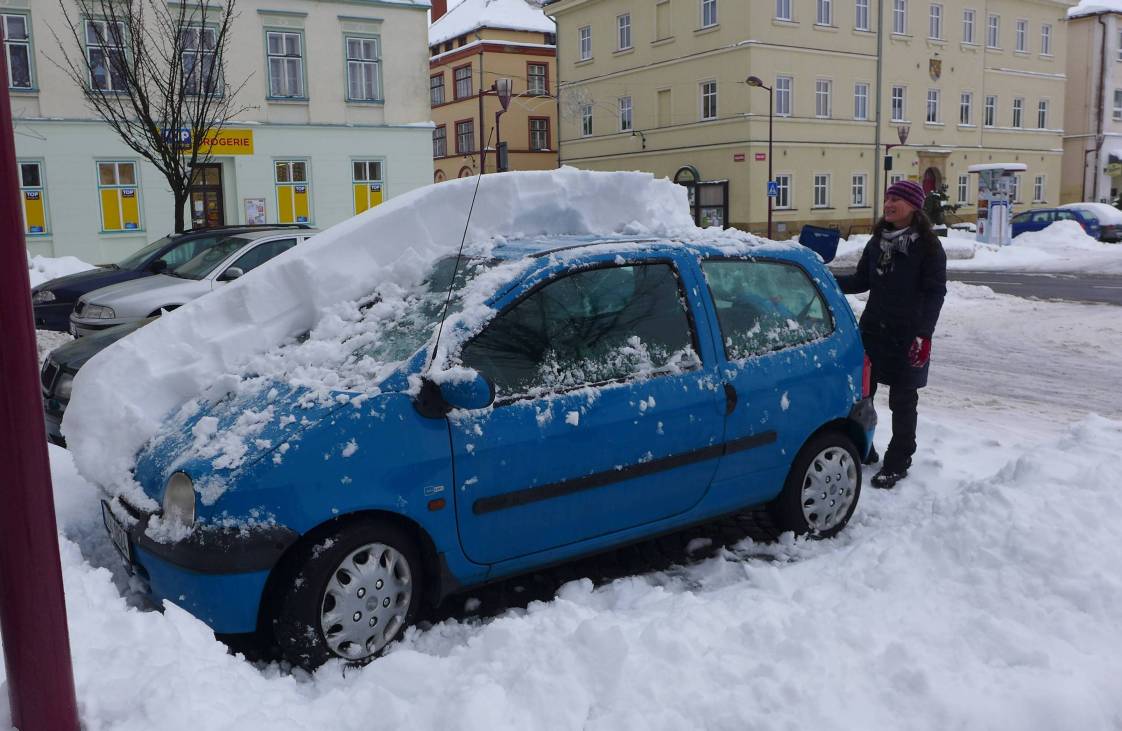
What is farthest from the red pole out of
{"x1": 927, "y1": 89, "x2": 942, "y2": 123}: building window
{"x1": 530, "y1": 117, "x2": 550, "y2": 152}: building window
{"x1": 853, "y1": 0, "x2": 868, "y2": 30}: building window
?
{"x1": 530, "y1": 117, "x2": 550, "y2": 152}: building window

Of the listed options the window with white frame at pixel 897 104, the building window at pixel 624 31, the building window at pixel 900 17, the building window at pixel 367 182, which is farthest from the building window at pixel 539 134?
the building window at pixel 367 182

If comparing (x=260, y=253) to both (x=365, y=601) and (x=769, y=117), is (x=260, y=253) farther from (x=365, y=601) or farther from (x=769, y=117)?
(x=769, y=117)

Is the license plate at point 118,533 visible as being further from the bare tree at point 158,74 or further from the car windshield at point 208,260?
the bare tree at point 158,74

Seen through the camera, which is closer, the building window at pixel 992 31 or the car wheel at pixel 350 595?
the car wheel at pixel 350 595

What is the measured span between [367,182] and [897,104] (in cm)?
2460

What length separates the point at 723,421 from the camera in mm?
4359

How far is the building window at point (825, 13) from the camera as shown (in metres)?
37.9

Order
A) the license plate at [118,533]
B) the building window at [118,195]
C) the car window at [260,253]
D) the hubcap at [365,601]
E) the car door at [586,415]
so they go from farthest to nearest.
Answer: the building window at [118,195], the car window at [260,253], the car door at [586,415], the license plate at [118,533], the hubcap at [365,601]

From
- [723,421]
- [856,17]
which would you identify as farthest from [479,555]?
[856,17]

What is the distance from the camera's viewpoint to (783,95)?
37344 mm

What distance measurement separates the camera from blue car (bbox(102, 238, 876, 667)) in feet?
11.0

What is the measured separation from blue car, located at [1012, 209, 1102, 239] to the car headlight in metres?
37.2

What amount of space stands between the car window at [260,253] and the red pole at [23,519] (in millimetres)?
9045

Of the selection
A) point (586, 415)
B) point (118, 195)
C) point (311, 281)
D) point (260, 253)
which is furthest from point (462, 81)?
point (586, 415)
